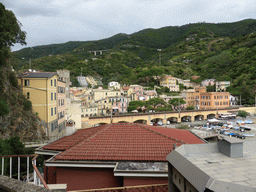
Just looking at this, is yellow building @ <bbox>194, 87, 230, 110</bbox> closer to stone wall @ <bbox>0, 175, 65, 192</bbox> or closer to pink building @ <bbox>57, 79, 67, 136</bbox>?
pink building @ <bbox>57, 79, 67, 136</bbox>

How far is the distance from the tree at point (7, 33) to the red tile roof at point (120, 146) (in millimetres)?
16197

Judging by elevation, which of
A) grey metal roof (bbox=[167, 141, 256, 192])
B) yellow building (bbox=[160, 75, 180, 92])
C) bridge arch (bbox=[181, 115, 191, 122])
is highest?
yellow building (bbox=[160, 75, 180, 92])

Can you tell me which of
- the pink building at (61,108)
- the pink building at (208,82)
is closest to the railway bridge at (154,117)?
the pink building at (61,108)

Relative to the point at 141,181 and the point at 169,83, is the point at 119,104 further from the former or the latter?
the point at 141,181

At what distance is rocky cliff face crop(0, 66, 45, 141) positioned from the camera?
1952 centimetres

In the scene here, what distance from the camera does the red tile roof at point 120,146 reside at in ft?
29.1

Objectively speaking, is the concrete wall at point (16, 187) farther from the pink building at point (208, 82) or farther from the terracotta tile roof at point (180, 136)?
the pink building at point (208, 82)

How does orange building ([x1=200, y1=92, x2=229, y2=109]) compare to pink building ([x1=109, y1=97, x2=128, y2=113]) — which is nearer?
pink building ([x1=109, y1=97, x2=128, y2=113])

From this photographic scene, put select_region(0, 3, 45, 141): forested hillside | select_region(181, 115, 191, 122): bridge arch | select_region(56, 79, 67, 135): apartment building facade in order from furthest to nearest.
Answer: select_region(181, 115, 191, 122): bridge arch → select_region(56, 79, 67, 135): apartment building facade → select_region(0, 3, 45, 141): forested hillside

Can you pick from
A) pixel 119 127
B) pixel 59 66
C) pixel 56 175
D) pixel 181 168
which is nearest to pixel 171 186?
pixel 181 168

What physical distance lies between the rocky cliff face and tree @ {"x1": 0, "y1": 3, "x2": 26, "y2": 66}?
2.12 m

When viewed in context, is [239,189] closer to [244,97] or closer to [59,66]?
[244,97]

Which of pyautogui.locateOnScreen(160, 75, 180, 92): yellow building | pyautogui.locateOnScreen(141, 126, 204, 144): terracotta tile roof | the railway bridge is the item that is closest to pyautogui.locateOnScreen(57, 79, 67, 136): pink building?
the railway bridge

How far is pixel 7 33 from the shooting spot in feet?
68.2
